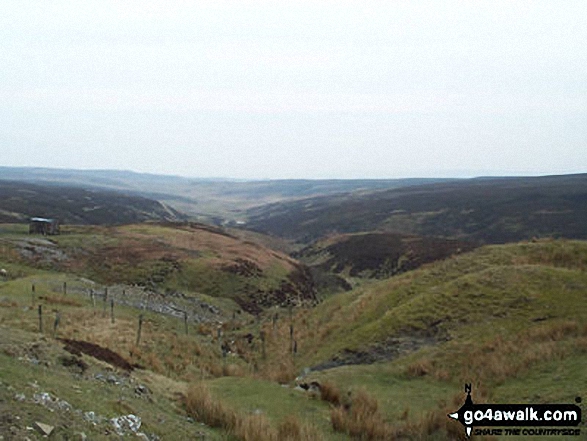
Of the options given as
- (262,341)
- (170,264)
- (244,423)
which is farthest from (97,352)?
(170,264)

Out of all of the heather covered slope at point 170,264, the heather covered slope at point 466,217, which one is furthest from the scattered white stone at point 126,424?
the heather covered slope at point 466,217

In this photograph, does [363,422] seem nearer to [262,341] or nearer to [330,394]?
[330,394]

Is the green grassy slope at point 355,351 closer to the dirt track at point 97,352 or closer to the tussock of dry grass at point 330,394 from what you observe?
the tussock of dry grass at point 330,394

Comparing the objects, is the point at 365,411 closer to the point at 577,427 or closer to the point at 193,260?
the point at 577,427

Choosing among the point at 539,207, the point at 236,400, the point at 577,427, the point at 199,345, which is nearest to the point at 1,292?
the point at 199,345

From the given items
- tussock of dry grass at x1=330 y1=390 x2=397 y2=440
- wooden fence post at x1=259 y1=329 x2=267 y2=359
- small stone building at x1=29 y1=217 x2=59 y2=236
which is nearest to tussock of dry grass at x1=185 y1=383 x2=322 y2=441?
tussock of dry grass at x1=330 y1=390 x2=397 y2=440

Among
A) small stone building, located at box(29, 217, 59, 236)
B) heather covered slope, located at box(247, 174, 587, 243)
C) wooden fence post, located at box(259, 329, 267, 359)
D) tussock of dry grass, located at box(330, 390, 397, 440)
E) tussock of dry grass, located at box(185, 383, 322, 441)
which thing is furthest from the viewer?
heather covered slope, located at box(247, 174, 587, 243)

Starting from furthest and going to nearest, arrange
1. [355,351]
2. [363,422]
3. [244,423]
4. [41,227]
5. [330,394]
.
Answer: [41,227], [355,351], [330,394], [363,422], [244,423]

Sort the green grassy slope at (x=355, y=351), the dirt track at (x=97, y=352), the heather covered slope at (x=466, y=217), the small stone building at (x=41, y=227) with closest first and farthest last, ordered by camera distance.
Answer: the green grassy slope at (x=355, y=351) → the dirt track at (x=97, y=352) → the small stone building at (x=41, y=227) → the heather covered slope at (x=466, y=217)

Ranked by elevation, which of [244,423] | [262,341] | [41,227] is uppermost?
[244,423]

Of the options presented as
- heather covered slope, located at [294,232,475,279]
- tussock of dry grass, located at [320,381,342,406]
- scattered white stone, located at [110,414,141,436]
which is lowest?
heather covered slope, located at [294,232,475,279]

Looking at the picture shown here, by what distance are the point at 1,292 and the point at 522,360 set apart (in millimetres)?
27595

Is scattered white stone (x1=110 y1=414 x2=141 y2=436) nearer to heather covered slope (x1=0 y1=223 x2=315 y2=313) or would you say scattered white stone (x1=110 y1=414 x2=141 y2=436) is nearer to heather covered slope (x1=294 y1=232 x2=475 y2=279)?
heather covered slope (x1=0 y1=223 x2=315 y2=313)

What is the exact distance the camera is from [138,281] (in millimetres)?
46281
